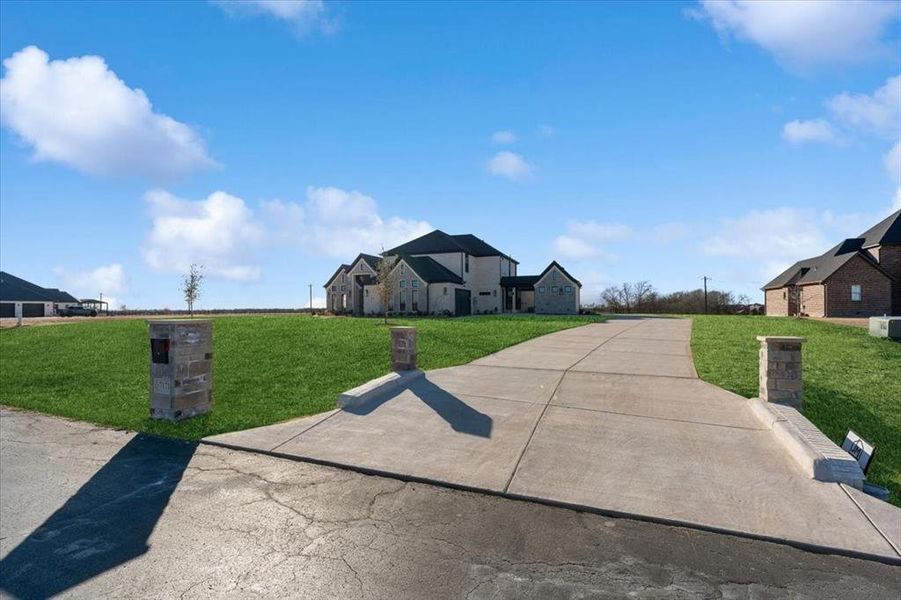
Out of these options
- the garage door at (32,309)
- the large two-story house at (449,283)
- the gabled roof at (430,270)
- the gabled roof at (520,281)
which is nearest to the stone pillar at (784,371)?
the large two-story house at (449,283)

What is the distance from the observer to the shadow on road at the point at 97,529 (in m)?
3.82

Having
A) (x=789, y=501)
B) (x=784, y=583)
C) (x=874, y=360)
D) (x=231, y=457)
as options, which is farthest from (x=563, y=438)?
(x=874, y=360)

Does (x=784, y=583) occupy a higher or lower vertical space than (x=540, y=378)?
lower

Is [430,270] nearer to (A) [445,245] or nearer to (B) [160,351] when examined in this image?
(A) [445,245]

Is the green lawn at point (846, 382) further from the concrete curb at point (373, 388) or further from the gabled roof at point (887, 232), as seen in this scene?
the gabled roof at point (887, 232)

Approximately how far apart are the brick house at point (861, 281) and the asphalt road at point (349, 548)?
128 ft

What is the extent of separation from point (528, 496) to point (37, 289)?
255 feet

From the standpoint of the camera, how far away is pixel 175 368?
790 cm

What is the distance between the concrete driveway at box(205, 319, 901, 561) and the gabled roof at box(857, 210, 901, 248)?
38.0 meters

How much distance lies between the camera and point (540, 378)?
1019 cm

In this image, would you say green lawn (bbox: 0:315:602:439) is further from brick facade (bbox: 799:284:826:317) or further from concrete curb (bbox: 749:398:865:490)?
brick facade (bbox: 799:284:826:317)

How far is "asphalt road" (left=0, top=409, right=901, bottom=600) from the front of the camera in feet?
11.9

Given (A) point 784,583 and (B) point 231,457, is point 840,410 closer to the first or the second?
(A) point 784,583

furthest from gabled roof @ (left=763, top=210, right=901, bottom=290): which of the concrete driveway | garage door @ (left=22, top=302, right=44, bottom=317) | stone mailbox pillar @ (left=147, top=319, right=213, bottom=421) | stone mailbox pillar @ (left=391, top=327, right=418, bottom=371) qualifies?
garage door @ (left=22, top=302, right=44, bottom=317)
